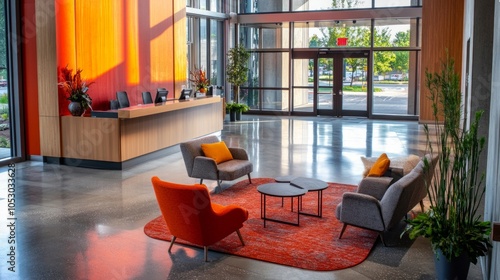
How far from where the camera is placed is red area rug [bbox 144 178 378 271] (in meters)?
5.73

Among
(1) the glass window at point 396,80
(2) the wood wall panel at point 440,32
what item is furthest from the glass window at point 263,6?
(2) the wood wall panel at point 440,32

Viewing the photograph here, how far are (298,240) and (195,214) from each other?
138cm

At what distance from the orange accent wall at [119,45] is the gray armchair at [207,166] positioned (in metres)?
3.52

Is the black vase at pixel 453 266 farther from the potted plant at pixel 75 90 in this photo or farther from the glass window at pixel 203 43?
the glass window at pixel 203 43

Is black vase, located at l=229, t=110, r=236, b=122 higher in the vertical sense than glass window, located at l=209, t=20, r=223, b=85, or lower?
lower

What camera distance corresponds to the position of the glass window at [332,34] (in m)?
19.5

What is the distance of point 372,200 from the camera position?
19.9 feet

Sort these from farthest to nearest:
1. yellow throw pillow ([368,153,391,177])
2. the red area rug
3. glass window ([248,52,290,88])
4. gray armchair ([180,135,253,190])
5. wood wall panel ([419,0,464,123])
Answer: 1. glass window ([248,52,290,88])
2. wood wall panel ([419,0,464,123])
3. gray armchair ([180,135,253,190])
4. yellow throw pillow ([368,153,391,177])
5. the red area rug

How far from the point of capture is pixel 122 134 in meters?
10.3

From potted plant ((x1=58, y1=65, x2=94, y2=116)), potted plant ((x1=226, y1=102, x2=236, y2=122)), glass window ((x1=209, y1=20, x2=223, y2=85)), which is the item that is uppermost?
glass window ((x1=209, y1=20, x2=223, y2=85))

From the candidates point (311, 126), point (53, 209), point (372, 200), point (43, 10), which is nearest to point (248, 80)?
point (311, 126)

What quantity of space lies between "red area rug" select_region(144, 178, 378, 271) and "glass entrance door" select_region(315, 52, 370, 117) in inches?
492

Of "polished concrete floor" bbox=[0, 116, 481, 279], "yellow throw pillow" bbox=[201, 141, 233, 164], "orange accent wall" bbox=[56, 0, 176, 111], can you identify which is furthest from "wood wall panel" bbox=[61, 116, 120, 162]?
"yellow throw pillow" bbox=[201, 141, 233, 164]

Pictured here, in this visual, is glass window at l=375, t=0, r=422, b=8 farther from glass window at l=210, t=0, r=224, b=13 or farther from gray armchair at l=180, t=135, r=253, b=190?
gray armchair at l=180, t=135, r=253, b=190
